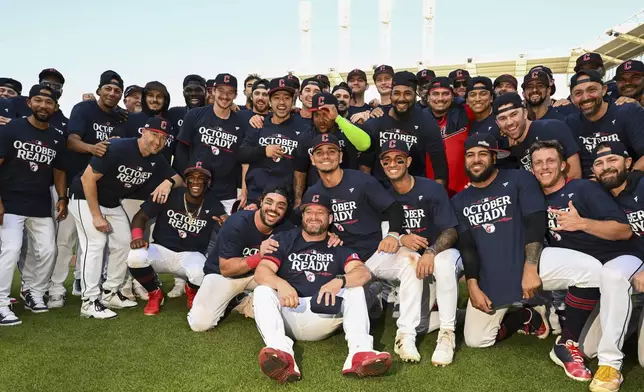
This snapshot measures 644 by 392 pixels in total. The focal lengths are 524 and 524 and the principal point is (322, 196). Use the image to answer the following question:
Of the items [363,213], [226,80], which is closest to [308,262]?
[363,213]

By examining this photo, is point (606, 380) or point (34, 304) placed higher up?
point (606, 380)

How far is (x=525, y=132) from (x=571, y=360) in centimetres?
257

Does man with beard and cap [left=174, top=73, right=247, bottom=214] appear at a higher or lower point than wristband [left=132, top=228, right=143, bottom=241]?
higher

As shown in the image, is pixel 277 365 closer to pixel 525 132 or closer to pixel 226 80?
pixel 525 132

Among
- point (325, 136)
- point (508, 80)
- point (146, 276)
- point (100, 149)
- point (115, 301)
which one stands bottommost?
point (115, 301)

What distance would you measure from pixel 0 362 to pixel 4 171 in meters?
2.73

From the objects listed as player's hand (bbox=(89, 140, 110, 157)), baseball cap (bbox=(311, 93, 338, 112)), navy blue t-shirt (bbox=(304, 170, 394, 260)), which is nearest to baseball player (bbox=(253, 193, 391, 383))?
navy blue t-shirt (bbox=(304, 170, 394, 260))

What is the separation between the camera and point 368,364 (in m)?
4.25

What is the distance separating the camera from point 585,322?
488cm

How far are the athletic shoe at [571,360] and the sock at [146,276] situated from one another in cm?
474

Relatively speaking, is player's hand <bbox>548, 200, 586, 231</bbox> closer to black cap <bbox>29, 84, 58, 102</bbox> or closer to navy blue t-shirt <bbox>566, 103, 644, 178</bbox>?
navy blue t-shirt <bbox>566, 103, 644, 178</bbox>

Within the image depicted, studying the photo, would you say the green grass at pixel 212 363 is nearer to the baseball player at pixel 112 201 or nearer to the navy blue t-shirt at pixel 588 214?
the baseball player at pixel 112 201

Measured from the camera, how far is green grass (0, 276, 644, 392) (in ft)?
14.1

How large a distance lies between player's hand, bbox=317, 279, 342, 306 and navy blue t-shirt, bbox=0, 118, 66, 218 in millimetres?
4183
